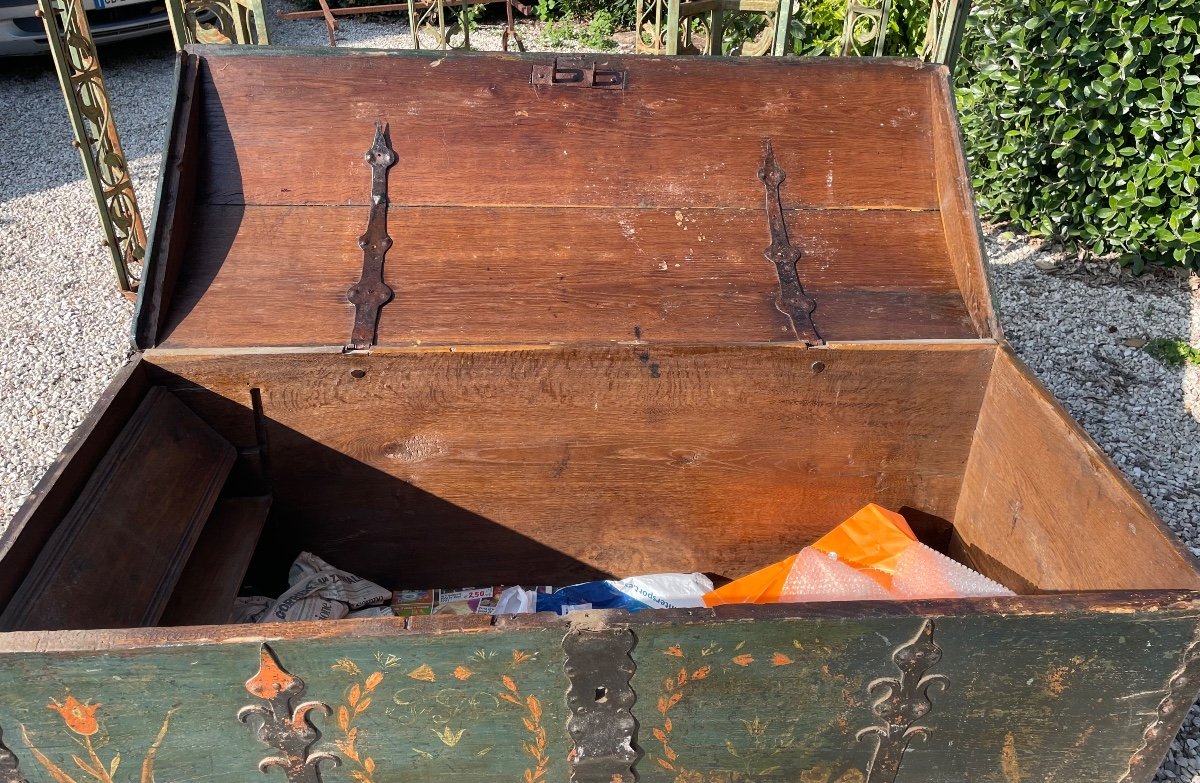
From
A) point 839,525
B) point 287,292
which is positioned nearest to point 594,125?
point 287,292

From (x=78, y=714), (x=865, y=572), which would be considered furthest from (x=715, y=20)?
(x=78, y=714)

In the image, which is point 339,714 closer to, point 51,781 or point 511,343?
point 51,781

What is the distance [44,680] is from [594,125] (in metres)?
1.92

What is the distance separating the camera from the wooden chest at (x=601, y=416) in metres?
1.53

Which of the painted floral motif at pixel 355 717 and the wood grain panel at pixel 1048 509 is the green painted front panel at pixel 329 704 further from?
the wood grain panel at pixel 1048 509

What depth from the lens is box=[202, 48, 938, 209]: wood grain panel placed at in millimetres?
2434

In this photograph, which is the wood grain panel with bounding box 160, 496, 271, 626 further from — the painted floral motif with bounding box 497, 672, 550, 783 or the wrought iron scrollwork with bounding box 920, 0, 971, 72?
the wrought iron scrollwork with bounding box 920, 0, 971, 72

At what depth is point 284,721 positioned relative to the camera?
1.46 metres

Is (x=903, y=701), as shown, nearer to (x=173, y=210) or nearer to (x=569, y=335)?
(x=569, y=335)

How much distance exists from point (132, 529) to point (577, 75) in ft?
5.63

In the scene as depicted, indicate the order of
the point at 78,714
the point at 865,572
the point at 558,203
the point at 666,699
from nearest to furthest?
1. the point at 78,714
2. the point at 666,699
3. the point at 865,572
4. the point at 558,203

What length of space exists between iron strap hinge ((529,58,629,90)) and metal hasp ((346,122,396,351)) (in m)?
0.49

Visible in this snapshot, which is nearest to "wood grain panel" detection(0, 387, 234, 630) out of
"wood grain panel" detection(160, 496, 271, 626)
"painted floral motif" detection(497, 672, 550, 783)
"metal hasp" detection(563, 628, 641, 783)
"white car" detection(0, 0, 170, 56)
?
"wood grain panel" detection(160, 496, 271, 626)

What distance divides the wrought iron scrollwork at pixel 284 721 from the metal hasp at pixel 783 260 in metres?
1.49
